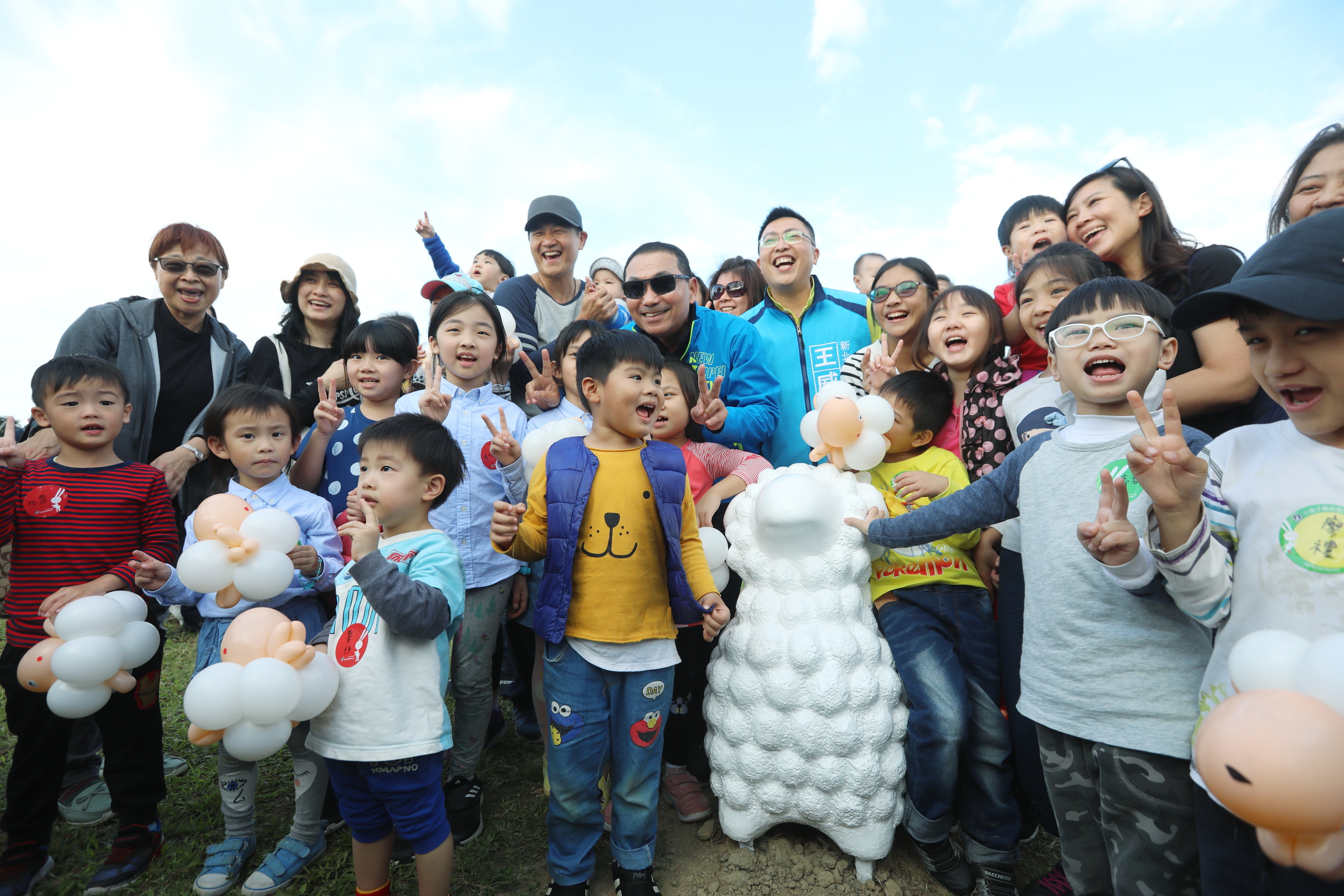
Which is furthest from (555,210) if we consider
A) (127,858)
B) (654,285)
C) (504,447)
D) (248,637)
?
(127,858)

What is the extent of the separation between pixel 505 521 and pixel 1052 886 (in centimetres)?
247

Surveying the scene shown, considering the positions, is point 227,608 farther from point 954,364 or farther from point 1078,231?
point 1078,231

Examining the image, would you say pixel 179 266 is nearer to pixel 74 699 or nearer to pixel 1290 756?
pixel 74 699

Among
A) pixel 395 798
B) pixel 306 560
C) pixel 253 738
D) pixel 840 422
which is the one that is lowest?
pixel 395 798

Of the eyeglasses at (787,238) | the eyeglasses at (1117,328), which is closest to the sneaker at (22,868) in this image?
the eyeglasses at (1117,328)

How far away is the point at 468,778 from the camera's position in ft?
9.85

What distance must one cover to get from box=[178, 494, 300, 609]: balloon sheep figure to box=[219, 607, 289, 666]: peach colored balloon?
0.20m

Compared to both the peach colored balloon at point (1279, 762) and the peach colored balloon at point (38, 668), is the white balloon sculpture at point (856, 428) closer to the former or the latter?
the peach colored balloon at point (1279, 762)

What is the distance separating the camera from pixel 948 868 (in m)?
2.48

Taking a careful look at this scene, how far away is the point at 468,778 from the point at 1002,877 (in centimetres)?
230

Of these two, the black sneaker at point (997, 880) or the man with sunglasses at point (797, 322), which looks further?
the man with sunglasses at point (797, 322)

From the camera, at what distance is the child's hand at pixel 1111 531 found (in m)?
1.64

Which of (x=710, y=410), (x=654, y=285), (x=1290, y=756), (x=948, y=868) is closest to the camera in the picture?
(x=1290, y=756)

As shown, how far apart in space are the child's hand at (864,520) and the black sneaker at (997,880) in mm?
1325
